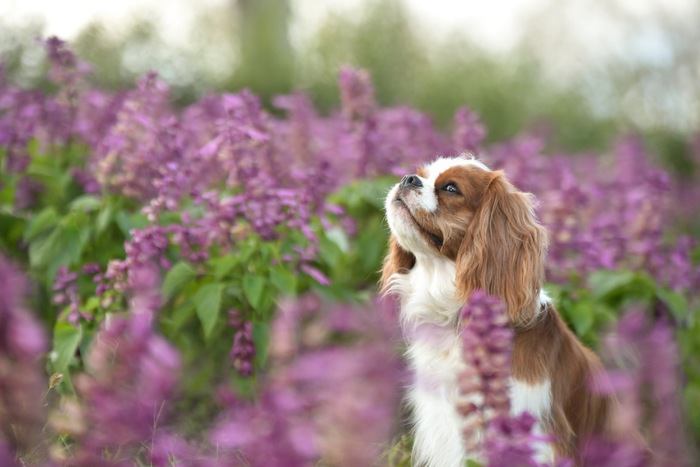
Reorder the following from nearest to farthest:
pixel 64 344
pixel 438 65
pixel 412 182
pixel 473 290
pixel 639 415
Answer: pixel 639 415 → pixel 473 290 → pixel 412 182 → pixel 64 344 → pixel 438 65

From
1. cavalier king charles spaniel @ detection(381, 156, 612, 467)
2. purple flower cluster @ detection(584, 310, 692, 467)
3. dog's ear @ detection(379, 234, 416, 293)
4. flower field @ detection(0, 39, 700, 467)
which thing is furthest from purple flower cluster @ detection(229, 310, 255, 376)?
purple flower cluster @ detection(584, 310, 692, 467)

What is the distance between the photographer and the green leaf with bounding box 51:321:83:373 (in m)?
3.71

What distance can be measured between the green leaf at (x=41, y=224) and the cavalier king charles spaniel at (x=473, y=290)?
71.4 inches

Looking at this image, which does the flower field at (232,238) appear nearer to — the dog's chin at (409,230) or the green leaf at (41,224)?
the green leaf at (41,224)

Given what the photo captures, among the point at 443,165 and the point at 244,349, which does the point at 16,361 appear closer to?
the point at 443,165

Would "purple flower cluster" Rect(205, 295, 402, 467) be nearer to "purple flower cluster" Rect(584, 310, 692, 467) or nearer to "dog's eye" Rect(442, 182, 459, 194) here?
"purple flower cluster" Rect(584, 310, 692, 467)

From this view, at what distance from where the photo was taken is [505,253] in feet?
11.6

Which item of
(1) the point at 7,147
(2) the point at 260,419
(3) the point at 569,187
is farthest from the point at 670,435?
(1) the point at 7,147

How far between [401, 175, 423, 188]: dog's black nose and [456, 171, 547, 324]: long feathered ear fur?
0.86ft

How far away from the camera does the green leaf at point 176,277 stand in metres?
4.02

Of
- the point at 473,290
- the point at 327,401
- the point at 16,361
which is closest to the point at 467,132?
the point at 473,290

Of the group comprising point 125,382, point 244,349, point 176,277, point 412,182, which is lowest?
point 244,349

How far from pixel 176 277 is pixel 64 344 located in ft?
1.85

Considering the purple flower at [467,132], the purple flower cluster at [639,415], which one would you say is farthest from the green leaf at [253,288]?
the purple flower cluster at [639,415]
